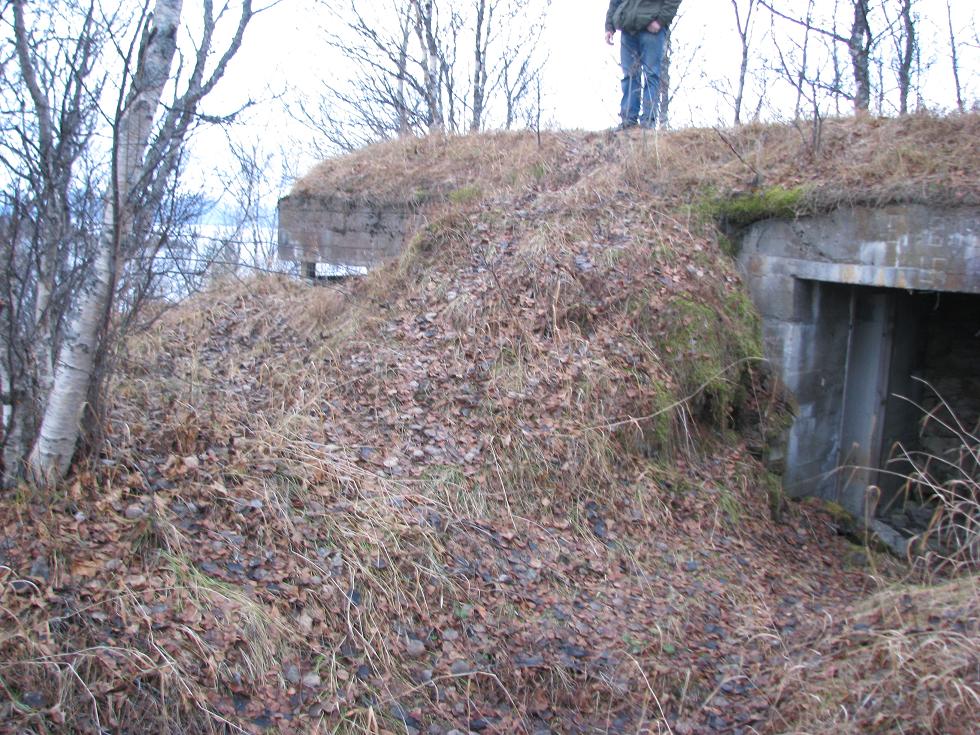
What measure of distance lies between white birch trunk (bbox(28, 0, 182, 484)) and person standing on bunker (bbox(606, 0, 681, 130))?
19.6 feet

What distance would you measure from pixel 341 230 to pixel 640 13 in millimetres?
4046

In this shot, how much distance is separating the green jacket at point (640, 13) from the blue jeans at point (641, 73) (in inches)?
4.7

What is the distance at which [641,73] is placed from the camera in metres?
9.10

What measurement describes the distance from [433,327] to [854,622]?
380 centimetres

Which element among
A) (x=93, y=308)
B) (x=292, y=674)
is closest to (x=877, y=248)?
(x=292, y=674)

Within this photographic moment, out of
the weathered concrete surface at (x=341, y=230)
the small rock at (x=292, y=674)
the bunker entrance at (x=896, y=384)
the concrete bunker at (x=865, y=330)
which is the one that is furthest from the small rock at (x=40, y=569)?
the bunker entrance at (x=896, y=384)

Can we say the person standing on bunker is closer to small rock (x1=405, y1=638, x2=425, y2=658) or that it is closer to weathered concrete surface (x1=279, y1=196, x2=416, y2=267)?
weathered concrete surface (x1=279, y1=196, x2=416, y2=267)

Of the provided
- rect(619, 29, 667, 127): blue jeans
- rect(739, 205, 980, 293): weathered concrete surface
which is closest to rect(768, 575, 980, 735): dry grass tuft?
rect(739, 205, 980, 293): weathered concrete surface

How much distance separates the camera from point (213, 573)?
13.1 ft

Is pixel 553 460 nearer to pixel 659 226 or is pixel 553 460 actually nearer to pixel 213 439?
pixel 213 439

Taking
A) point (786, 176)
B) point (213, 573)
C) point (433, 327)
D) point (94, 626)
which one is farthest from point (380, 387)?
point (786, 176)

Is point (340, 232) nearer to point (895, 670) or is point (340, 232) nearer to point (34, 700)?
point (34, 700)

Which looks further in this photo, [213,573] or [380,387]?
[380,387]

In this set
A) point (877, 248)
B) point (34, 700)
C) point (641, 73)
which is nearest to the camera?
point (34, 700)
